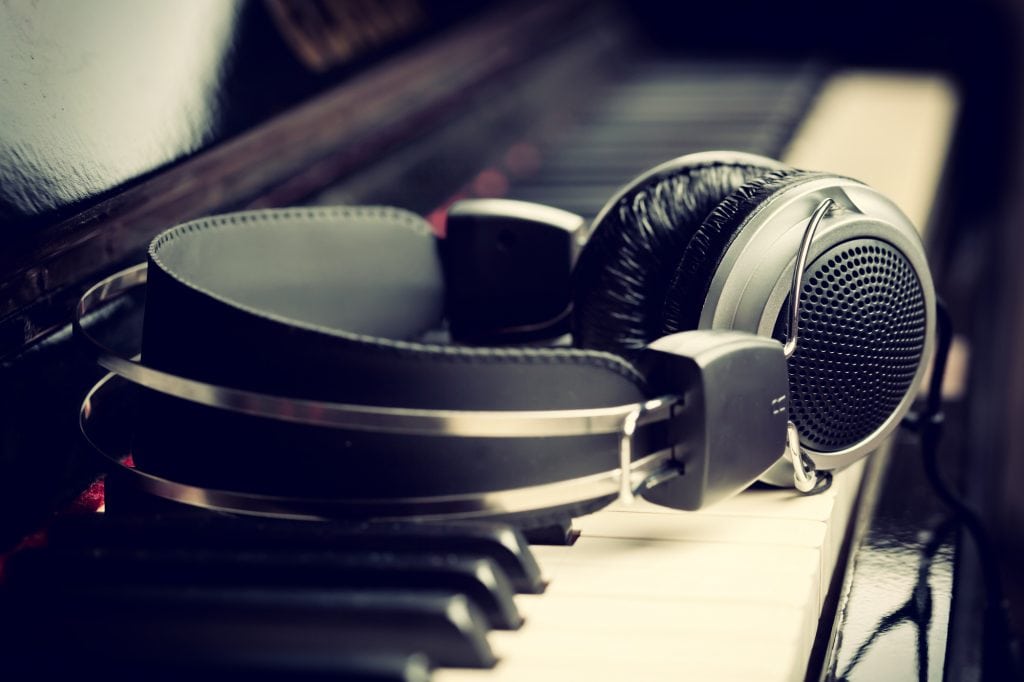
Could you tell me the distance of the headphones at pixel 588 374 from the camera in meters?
0.85

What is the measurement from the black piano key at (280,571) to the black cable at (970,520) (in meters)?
0.64

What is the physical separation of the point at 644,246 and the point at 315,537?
422 millimetres

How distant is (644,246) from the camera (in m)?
1.07

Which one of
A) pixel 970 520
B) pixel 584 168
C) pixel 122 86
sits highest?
pixel 122 86

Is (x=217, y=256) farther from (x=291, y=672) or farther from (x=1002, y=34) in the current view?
(x=1002, y=34)

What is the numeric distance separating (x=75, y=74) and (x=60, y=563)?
549mm

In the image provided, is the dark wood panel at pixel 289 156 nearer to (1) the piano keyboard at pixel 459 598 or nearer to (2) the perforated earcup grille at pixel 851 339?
(1) the piano keyboard at pixel 459 598

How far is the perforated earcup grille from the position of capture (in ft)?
3.23

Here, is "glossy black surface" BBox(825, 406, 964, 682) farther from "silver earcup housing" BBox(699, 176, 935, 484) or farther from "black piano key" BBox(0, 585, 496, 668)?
"black piano key" BBox(0, 585, 496, 668)

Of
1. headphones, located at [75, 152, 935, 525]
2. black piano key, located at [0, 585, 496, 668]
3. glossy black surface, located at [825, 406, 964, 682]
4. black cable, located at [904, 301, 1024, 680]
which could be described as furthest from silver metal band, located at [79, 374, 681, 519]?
black cable, located at [904, 301, 1024, 680]

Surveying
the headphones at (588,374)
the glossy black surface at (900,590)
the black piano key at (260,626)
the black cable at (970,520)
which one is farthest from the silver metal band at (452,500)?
the black cable at (970,520)

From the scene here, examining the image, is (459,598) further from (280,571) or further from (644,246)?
(644,246)

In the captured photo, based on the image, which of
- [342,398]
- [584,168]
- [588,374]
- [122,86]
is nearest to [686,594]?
[588,374]

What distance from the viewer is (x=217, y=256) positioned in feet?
3.74
